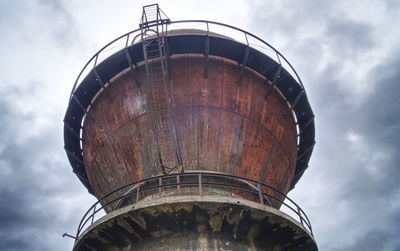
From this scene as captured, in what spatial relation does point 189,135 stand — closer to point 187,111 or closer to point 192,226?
point 187,111

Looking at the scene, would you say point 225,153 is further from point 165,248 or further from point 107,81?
point 107,81

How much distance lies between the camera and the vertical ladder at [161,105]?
8000 millimetres

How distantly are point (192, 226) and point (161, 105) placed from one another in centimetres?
330

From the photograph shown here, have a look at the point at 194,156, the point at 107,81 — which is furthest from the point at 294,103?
the point at 107,81

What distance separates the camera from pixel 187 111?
8461mm

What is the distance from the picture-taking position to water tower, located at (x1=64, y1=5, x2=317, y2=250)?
704cm

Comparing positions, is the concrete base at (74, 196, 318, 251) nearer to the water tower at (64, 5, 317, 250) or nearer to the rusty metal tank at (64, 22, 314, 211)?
the water tower at (64, 5, 317, 250)

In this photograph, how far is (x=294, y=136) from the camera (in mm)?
9938

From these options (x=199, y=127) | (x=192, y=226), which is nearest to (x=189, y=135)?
(x=199, y=127)

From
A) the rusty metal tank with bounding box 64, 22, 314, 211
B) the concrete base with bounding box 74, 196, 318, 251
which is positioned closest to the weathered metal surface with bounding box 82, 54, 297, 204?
the rusty metal tank with bounding box 64, 22, 314, 211

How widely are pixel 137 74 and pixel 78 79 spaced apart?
210 cm

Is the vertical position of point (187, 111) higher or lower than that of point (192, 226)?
higher

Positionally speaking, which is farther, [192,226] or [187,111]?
[187,111]

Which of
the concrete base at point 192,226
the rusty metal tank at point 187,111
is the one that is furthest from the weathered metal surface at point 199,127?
the concrete base at point 192,226
